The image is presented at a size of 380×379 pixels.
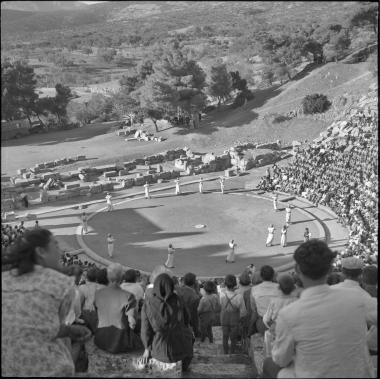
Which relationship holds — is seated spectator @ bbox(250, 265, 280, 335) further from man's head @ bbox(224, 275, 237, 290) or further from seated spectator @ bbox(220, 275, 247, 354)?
man's head @ bbox(224, 275, 237, 290)

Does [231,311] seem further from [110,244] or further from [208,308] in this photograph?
[110,244]

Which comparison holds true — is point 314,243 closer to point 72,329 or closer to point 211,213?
point 72,329

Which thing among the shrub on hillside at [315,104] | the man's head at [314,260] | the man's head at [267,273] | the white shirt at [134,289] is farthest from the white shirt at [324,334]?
the shrub on hillside at [315,104]

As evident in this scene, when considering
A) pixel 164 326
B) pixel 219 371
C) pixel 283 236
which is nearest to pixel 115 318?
pixel 164 326

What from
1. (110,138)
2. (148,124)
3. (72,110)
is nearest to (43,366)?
(110,138)

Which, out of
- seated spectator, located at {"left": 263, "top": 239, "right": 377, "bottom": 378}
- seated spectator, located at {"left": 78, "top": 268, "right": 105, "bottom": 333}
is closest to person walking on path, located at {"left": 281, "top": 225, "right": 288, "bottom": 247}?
seated spectator, located at {"left": 78, "top": 268, "right": 105, "bottom": 333}

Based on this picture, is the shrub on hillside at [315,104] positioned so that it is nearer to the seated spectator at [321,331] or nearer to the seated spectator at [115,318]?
the seated spectator at [115,318]
